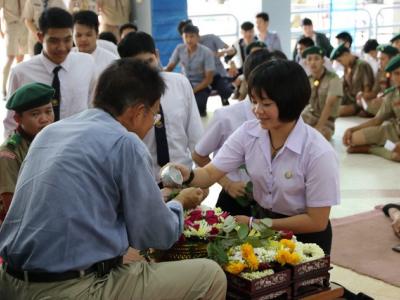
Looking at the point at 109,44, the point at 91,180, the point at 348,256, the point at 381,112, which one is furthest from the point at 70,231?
the point at 381,112

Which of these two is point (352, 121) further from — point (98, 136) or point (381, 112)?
point (98, 136)

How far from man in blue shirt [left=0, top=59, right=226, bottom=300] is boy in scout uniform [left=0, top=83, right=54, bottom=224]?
1.14 metres

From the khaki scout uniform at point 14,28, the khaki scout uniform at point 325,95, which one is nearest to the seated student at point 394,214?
the khaki scout uniform at point 325,95

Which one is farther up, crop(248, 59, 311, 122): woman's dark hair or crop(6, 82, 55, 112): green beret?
crop(248, 59, 311, 122): woman's dark hair

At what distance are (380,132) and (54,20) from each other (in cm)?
382

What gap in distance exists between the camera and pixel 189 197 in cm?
263

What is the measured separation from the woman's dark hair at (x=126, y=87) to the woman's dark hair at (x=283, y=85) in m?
0.58

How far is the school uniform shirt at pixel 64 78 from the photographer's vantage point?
404 centimetres

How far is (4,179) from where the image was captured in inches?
127

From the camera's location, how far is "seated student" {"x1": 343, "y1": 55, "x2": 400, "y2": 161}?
6.45 metres

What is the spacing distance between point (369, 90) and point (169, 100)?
17.7 feet

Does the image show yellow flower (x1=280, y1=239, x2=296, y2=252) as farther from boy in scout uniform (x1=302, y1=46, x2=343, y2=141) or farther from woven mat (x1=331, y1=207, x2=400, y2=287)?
boy in scout uniform (x1=302, y1=46, x2=343, y2=141)

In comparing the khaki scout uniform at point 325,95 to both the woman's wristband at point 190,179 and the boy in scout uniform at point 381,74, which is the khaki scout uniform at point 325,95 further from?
the woman's wristband at point 190,179

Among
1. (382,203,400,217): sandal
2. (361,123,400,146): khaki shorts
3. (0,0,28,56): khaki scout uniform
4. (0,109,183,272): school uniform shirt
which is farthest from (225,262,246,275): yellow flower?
(0,0,28,56): khaki scout uniform
